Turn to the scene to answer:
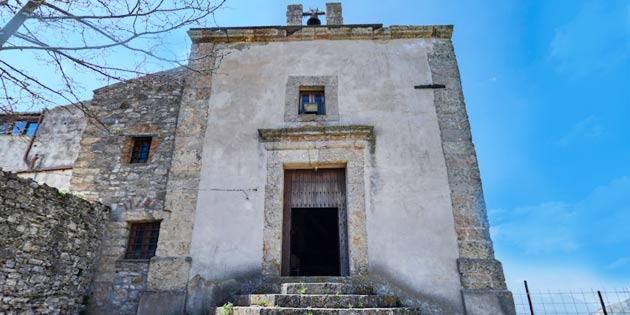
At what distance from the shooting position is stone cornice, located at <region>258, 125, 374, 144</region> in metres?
5.82


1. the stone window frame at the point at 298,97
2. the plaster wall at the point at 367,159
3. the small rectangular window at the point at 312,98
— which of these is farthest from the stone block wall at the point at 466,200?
the small rectangular window at the point at 312,98

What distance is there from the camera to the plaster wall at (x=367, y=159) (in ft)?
16.6

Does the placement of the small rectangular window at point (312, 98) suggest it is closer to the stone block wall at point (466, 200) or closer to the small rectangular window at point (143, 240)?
Answer: the stone block wall at point (466, 200)

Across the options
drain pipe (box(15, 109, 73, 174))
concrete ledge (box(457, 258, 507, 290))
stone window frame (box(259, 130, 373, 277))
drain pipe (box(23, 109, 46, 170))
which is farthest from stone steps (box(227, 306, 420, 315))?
drain pipe (box(23, 109, 46, 170))

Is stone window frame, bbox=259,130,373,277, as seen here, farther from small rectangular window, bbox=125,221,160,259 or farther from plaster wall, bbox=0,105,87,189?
plaster wall, bbox=0,105,87,189

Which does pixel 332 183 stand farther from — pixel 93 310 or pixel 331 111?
pixel 93 310

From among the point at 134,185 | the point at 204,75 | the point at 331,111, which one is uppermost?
the point at 204,75

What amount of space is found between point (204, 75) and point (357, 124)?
3090 mm

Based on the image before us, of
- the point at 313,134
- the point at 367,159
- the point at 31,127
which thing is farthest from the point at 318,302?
the point at 31,127

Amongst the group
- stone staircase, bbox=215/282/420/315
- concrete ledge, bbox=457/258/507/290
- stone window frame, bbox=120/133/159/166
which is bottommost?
stone staircase, bbox=215/282/420/315

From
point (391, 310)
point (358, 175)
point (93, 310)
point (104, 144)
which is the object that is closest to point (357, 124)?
point (358, 175)

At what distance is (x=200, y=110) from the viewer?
6289 mm

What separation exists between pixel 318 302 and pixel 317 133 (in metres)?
2.83

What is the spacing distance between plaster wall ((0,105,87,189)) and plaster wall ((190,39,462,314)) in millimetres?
4130
